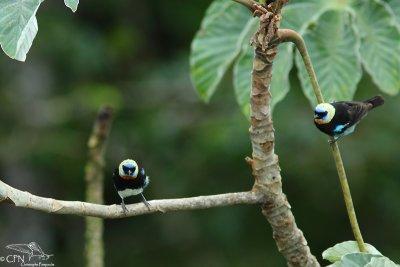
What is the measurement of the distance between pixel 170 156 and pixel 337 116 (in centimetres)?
298

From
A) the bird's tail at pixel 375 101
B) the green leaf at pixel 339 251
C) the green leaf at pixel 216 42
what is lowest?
the green leaf at pixel 339 251

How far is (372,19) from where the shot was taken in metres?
2.49

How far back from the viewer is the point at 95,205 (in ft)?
5.66

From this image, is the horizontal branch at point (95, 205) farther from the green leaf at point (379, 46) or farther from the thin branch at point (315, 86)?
the green leaf at point (379, 46)

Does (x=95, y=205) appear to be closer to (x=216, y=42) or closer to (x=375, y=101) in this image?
(x=216, y=42)

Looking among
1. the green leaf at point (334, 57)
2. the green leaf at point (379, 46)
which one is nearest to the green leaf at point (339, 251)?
the green leaf at point (334, 57)

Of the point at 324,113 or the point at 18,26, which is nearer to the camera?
the point at 18,26

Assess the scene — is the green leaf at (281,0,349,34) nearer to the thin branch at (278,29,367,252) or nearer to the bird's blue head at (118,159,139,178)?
the thin branch at (278,29,367,252)

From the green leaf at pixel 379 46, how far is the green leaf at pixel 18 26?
109cm

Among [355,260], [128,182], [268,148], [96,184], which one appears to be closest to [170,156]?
[96,184]

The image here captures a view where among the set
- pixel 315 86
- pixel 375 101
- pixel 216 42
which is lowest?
pixel 315 86

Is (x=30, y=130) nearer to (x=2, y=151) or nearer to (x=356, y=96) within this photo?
(x=2, y=151)

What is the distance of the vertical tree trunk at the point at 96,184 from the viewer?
8.00 ft

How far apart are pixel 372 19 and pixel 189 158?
2.65 meters
